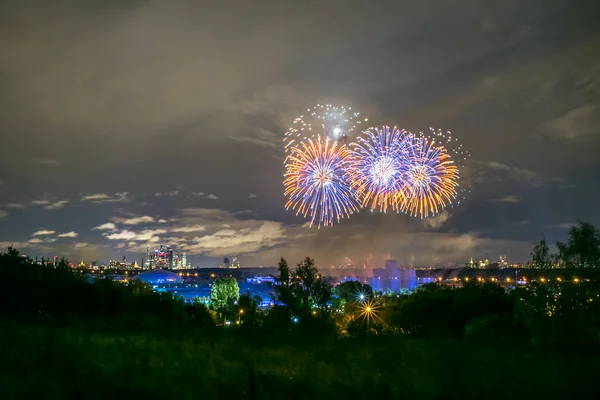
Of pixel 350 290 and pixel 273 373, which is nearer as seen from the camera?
pixel 273 373

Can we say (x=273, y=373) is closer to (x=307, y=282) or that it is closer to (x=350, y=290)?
(x=307, y=282)

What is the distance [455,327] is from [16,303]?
77.5ft

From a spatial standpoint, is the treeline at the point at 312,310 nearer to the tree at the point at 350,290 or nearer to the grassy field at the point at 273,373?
Answer: the grassy field at the point at 273,373

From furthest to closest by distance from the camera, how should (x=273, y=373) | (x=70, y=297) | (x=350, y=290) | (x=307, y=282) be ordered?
1. (x=350, y=290)
2. (x=307, y=282)
3. (x=70, y=297)
4. (x=273, y=373)

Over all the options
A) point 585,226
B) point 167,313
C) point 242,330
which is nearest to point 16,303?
point 167,313

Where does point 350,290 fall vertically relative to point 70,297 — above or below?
below

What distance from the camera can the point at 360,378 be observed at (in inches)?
297

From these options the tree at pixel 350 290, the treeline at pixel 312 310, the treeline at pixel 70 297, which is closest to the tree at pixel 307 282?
the treeline at pixel 312 310

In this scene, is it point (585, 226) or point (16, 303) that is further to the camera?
point (585, 226)

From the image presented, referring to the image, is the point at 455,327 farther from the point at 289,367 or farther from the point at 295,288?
the point at 289,367

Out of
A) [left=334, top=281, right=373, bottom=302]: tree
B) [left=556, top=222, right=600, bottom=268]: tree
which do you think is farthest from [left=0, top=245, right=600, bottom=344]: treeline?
[left=334, top=281, right=373, bottom=302]: tree

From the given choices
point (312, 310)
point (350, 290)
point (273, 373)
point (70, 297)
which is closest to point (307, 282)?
point (312, 310)

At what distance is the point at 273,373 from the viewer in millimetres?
7555

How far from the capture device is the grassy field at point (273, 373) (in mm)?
6797
